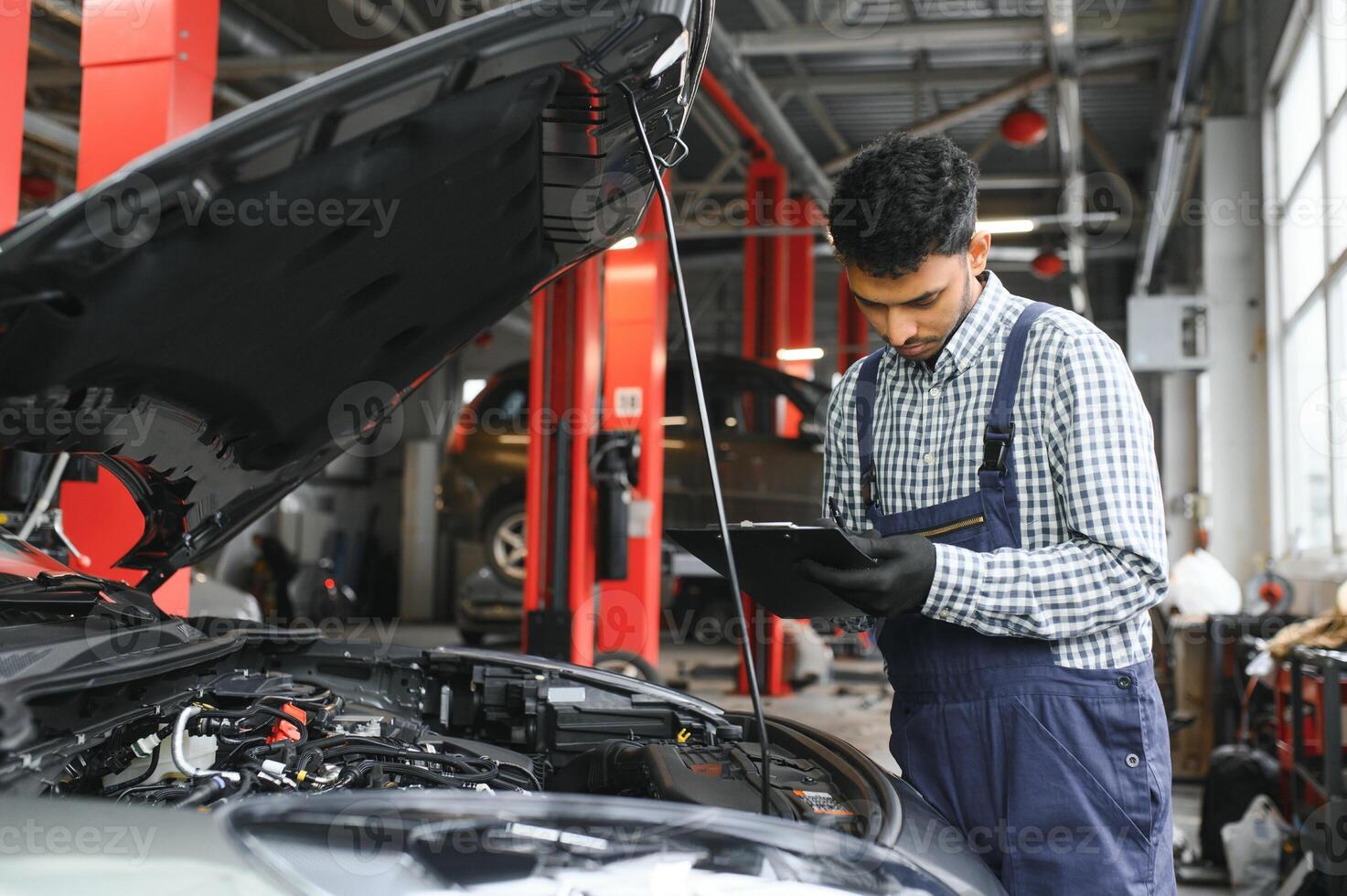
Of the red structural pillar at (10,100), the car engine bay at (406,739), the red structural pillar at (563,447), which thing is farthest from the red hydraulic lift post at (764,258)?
the car engine bay at (406,739)

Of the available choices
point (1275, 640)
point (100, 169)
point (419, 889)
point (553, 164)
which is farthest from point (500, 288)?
point (1275, 640)

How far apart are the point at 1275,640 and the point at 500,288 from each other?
341cm

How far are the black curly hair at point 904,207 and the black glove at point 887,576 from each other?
0.37 metres

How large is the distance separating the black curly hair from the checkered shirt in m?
0.14

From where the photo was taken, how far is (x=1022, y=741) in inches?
52.5

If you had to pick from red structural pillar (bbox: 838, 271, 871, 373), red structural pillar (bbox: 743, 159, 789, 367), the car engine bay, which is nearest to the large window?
red structural pillar (bbox: 743, 159, 789, 367)

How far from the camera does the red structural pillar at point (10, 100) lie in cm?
279

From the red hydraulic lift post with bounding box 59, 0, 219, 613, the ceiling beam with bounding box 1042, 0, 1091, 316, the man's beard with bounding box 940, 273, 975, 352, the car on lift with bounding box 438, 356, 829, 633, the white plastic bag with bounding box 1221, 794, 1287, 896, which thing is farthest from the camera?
the car on lift with bounding box 438, 356, 829, 633

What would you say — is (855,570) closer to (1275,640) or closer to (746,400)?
(1275,640)

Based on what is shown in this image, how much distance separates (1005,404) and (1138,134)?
11605mm

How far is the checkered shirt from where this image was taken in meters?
1.32

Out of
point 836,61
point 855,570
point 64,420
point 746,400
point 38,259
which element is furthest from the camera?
point 836,61

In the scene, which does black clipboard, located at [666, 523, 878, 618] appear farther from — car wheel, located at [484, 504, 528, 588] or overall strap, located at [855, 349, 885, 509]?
car wheel, located at [484, 504, 528, 588]

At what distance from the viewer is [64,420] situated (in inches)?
55.1
